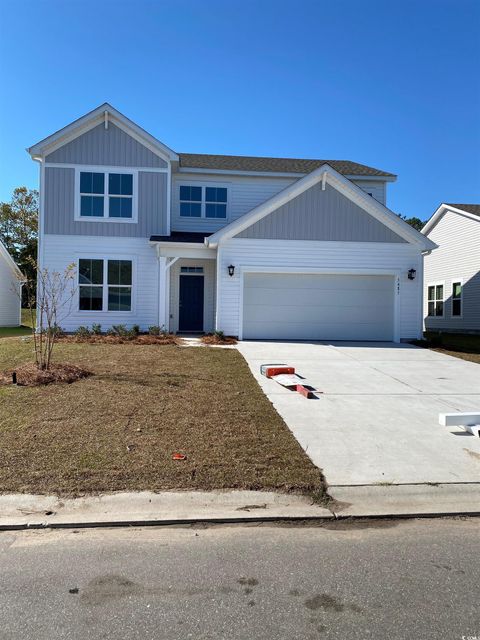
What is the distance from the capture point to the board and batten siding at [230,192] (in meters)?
18.3

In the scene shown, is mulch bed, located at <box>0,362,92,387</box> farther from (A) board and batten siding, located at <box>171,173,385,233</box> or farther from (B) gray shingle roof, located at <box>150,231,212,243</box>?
(A) board and batten siding, located at <box>171,173,385,233</box>

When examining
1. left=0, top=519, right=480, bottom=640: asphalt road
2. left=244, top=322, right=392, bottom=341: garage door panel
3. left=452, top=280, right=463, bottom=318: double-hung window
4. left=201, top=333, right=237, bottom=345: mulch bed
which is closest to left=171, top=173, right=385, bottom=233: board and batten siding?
left=244, top=322, right=392, bottom=341: garage door panel

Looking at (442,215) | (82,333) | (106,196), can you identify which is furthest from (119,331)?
(442,215)

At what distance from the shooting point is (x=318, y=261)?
1572 centimetres

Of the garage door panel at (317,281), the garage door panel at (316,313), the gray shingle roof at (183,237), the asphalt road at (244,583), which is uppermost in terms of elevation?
the gray shingle roof at (183,237)

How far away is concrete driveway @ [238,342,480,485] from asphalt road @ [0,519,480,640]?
108 cm

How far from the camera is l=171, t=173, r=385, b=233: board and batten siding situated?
18328 millimetres

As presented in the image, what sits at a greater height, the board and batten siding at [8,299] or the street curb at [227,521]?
the board and batten siding at [8,299]

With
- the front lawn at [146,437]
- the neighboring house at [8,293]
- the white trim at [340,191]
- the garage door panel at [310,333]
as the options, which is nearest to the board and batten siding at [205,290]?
the white trim at [340,191]

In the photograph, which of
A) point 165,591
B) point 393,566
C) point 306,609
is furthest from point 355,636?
point 165,591

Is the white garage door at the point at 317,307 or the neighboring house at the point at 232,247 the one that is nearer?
the neighboring house at the point at 232,247

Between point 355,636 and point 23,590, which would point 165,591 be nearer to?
point 23,590

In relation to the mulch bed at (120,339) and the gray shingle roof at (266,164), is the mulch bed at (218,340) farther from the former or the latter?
the gray shingle roof at (266,164)

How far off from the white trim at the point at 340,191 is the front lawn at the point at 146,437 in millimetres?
7219
